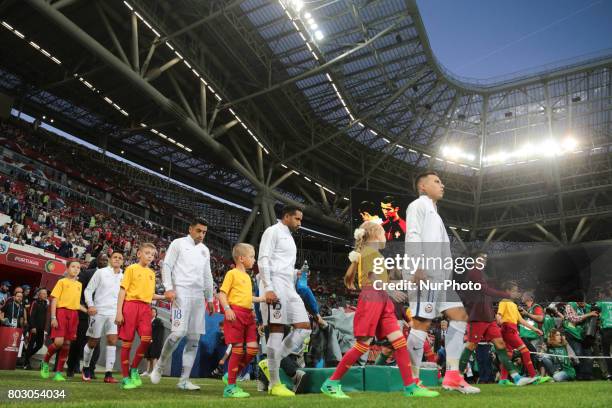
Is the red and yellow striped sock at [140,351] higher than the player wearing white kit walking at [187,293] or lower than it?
lower

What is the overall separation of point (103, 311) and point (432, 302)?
5080 mm

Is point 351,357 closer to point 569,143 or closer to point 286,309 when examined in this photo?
point 286,309

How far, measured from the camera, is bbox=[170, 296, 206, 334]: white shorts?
587cm

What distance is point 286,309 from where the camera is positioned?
17.4 ft

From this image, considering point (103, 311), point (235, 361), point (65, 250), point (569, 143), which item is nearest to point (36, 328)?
point (103, 311)

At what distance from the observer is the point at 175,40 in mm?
20766

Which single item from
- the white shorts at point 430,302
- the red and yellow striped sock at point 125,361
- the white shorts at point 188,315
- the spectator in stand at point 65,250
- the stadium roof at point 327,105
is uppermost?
the stadium roof at point 327,105

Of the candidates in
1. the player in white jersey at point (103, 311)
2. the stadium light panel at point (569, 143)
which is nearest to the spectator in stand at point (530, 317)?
the player in white jersey at point (103, 311)

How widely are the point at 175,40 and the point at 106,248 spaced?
8.93m

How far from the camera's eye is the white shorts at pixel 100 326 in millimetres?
7380

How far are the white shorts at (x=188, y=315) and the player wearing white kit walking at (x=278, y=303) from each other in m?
0.95

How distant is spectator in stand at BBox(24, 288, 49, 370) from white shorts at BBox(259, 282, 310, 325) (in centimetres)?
698

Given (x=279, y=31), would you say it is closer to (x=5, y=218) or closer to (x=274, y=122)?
(x=274, y=122)

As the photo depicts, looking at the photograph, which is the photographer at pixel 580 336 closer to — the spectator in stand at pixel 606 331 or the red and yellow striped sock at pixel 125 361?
the spectator in stand at pixel 606 331
